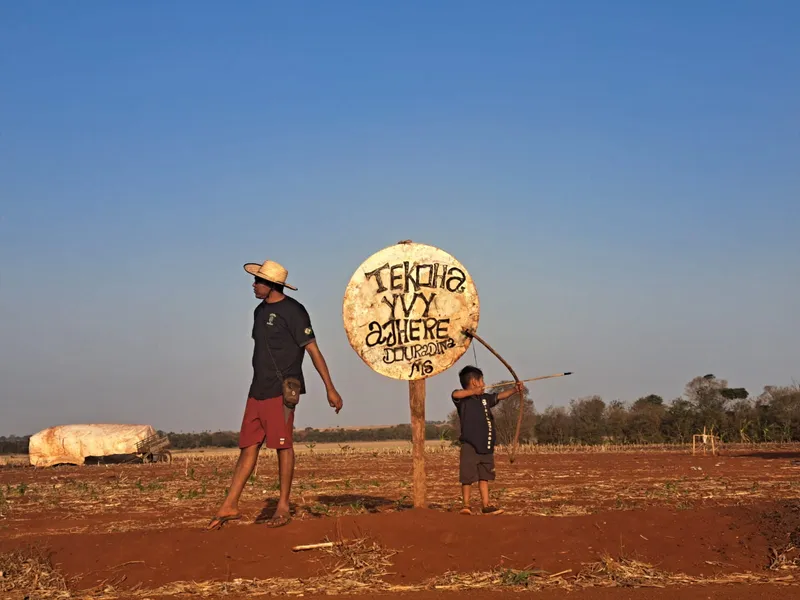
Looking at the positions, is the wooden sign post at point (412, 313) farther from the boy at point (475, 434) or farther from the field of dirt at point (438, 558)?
the field of dirt at point (438, 558)

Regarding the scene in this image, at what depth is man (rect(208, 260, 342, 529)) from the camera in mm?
8117

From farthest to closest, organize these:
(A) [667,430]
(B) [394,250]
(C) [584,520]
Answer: (A) [667,430], (B) [394,250], (C) [584,520]

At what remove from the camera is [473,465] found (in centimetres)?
930

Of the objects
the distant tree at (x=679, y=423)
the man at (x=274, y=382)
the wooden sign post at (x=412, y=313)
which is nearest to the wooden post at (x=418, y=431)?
the wooden sign post at (x=412, y=313)

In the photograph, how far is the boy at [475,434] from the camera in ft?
30.5

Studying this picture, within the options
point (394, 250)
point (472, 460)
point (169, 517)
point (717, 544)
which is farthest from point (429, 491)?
point (717, 544)

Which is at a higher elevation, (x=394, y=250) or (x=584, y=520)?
(x=394, y=250)

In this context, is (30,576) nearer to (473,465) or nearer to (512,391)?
(473,465)

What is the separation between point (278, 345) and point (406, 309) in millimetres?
1524

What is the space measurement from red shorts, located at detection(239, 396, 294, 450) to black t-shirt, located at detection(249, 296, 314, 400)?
85mm

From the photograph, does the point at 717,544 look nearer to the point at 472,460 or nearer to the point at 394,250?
the point at 472,460

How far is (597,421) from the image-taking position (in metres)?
47.5

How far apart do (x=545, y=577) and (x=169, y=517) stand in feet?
21.8

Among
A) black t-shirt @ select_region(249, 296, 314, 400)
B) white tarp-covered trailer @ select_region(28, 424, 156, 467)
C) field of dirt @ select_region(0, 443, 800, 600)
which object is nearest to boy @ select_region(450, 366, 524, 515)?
field of dirt @ select_region(0, 443, 800, 600)
